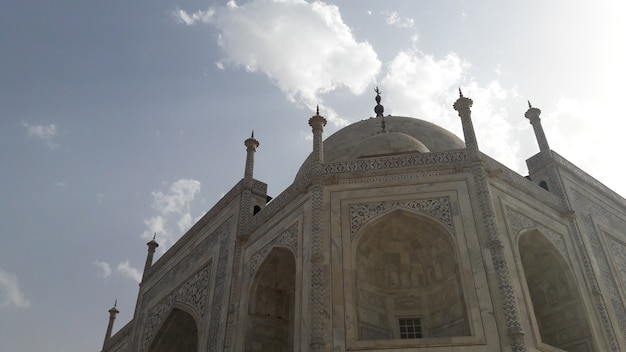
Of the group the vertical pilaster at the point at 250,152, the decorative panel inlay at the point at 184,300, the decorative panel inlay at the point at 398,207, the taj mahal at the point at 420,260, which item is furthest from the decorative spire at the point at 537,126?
the decorative panel inlay at the point at 184,300

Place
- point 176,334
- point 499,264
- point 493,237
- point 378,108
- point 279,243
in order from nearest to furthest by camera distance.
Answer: point 499,264 → point 493,237 → point 279,243 → point 176,334 → point 378,108

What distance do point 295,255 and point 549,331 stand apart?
5172 millimetres

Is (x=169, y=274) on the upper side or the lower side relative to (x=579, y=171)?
lower

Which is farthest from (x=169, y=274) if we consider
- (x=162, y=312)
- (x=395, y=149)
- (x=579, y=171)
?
(x=579, y=171)

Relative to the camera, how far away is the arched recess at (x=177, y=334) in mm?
14672

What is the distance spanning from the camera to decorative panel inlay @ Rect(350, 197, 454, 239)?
33.3 ft

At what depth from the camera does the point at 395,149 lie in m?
13.0

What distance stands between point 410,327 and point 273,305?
3.14 metres

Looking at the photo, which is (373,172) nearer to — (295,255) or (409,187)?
(409,187)

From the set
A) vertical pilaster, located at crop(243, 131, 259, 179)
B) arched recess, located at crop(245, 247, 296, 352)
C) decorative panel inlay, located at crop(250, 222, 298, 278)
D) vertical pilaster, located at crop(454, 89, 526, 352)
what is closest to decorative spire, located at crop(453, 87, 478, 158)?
vertical pilaster, located at crop(454, 89, 526, 352)

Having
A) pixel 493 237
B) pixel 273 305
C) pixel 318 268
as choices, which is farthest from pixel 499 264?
pixel 273 305

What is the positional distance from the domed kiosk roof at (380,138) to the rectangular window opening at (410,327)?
14.2 ft

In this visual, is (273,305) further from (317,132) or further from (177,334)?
(177,334)

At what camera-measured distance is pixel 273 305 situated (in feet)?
39.2
